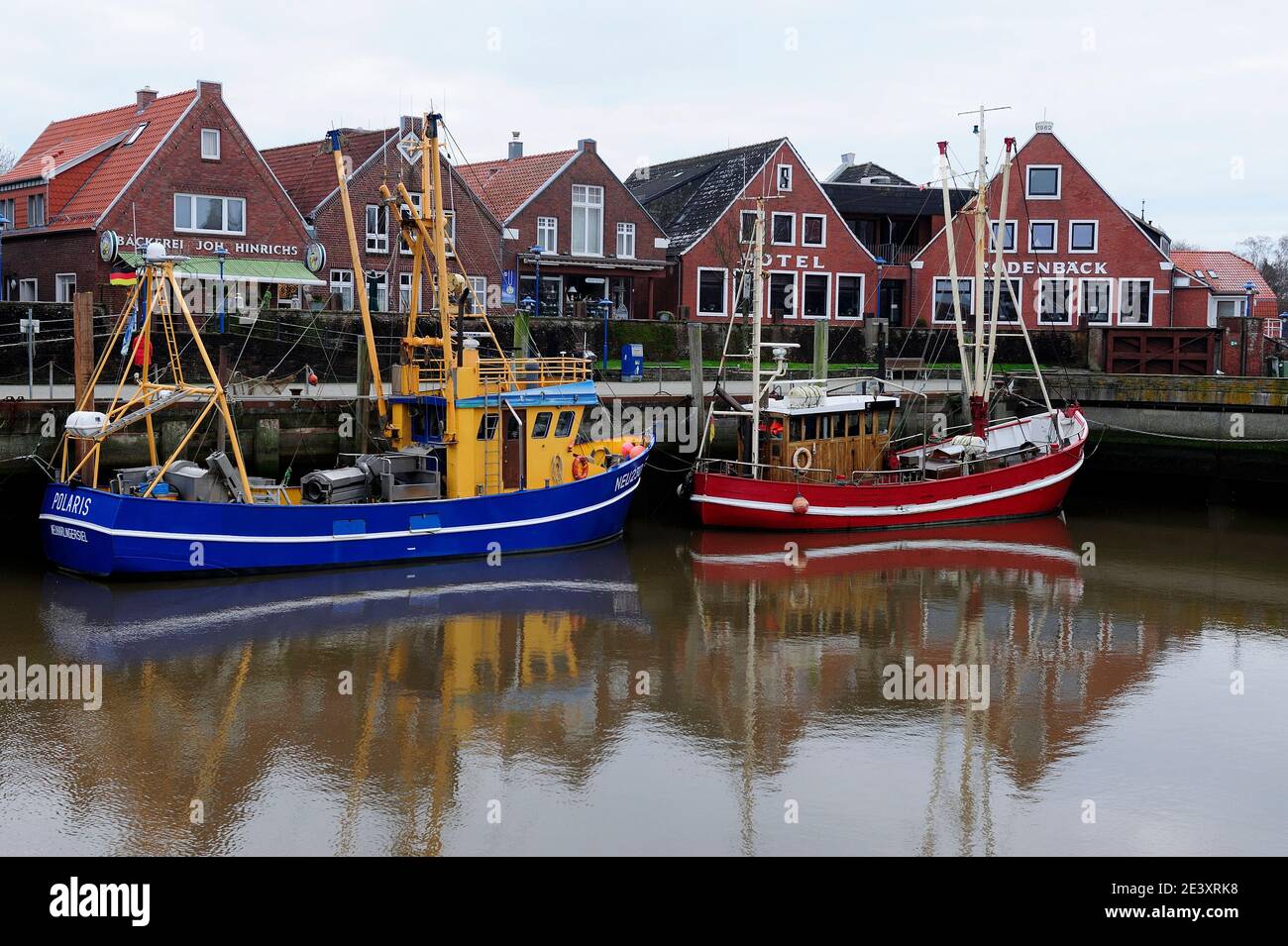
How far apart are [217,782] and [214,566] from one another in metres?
8.74

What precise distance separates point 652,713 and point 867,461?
14.1m

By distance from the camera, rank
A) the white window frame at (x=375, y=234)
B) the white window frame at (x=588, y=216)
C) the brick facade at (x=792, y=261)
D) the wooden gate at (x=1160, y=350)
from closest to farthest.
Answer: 1. the wooden gate at (x=1160, y=350)
2. the white window frame at (x=375, y=234)
3. the white window frame at (x=588, y=216)
4. the brick facade at (x=792, y=261)

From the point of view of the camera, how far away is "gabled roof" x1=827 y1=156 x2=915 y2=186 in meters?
55.0

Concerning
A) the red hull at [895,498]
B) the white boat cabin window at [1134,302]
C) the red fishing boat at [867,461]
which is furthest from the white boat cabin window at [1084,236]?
the red hull at [895,498]

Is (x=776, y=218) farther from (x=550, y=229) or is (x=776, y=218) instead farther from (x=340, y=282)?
Result: (x=340, y=282)

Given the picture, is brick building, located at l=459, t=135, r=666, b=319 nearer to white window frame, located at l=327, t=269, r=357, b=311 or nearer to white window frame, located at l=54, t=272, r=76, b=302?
white window frame, located at l=327, t=269, r=357, b=311

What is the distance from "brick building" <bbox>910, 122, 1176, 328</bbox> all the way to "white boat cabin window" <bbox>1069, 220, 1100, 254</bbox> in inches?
1.3

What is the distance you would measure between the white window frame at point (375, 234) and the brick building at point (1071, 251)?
18.5 meters

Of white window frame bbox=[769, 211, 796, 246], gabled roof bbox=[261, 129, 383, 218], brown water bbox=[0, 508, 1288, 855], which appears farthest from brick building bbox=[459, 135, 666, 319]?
brown water bbox=[0, 508, 1288, 855]

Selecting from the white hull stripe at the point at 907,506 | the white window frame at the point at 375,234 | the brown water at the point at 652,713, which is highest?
the white window frame at the point at 375,234

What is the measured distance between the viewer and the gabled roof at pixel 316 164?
1556 inches

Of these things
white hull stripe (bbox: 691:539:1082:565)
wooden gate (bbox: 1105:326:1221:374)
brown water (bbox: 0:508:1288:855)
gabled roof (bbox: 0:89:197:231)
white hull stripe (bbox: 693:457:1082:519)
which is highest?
gabled roof (bbox: 0:89:197:231)

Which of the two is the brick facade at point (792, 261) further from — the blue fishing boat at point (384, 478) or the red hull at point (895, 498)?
the blue fishing boat at point (384, 478)

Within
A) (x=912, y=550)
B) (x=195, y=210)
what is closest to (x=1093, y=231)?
(x=912, y=550)
